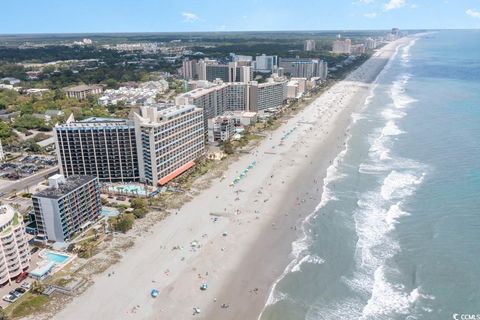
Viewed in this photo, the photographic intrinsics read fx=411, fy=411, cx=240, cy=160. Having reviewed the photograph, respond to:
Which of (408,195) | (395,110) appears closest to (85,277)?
(408,195)

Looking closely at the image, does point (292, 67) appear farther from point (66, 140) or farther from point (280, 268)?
point (280, 268)

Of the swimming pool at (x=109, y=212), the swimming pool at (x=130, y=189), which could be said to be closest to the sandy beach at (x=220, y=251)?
the swimming pool at (x=109, y=212)

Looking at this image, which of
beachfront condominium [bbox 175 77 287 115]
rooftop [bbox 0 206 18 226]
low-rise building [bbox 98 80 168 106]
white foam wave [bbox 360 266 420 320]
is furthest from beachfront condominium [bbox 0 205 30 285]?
low-rise building [bbox 98 80 168 106]

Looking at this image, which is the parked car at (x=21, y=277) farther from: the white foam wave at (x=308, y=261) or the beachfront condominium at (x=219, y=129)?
the beachfront condominium at (x=219, y=129)

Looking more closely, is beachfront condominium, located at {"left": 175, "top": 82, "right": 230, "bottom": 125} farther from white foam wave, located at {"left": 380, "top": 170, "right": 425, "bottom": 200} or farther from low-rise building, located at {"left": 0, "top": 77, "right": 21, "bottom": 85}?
low-rise building, located at {"left": 0, "top": 77, "right": 21, "bottom": 85}

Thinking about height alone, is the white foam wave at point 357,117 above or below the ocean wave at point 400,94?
below

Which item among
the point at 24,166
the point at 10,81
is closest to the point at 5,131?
the point at 24,166

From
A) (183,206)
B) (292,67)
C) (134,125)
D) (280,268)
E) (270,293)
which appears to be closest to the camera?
(270,293)
